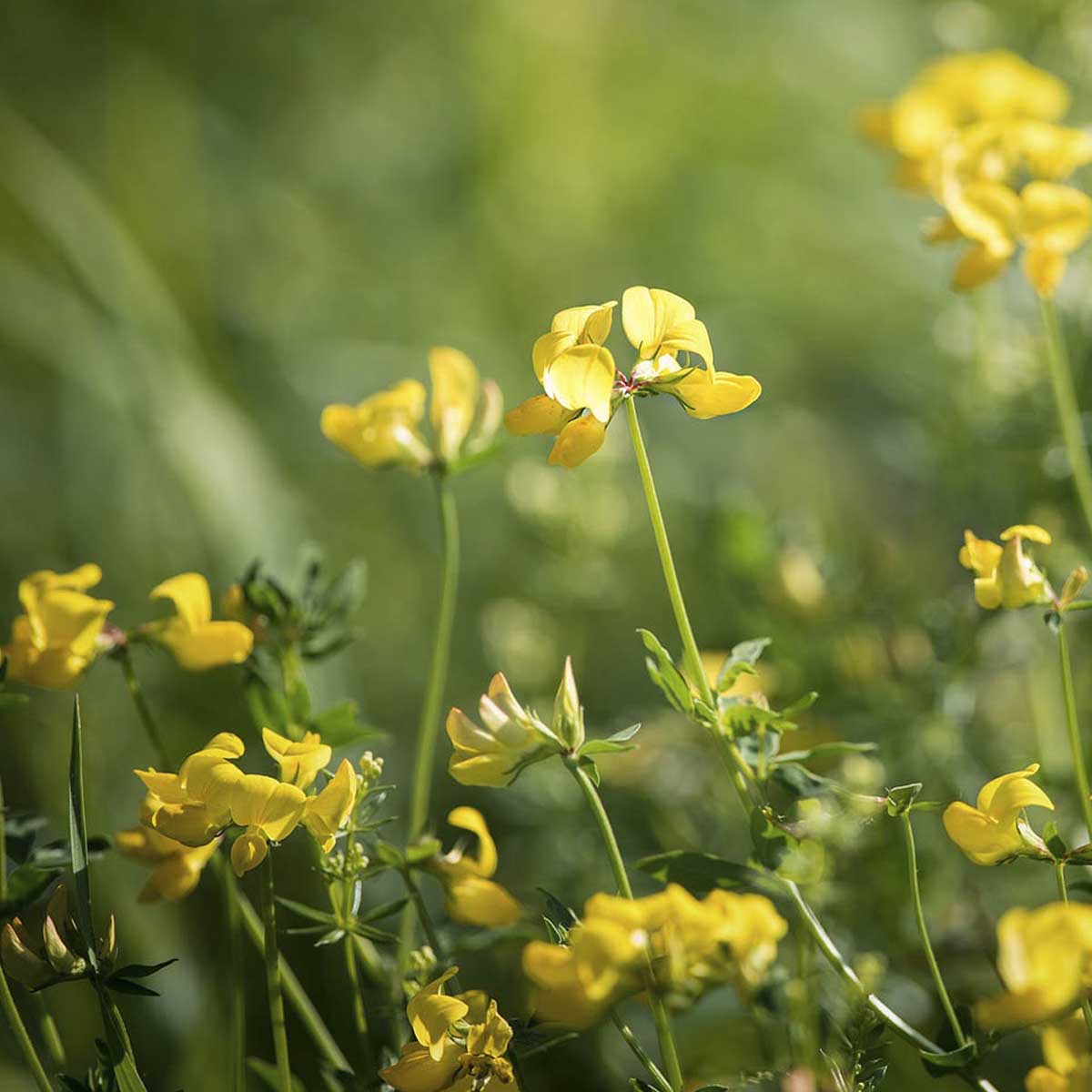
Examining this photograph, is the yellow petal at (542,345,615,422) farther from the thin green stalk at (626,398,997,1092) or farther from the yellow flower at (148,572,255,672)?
the yellow flower at (148,572,255,672)

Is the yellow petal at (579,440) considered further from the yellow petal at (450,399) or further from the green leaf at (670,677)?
the yellow petal at (450,399)

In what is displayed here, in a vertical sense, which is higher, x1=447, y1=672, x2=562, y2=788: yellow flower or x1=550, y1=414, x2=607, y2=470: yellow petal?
x1=550, y1=414, x2=607, y2=470: yellow petal

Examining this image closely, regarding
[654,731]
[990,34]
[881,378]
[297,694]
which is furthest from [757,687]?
[881,378]

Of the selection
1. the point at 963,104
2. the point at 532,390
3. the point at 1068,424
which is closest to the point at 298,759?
the point at 1068,424

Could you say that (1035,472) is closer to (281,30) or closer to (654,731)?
(654,731)

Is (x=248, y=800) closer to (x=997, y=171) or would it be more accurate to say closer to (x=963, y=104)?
(x=997, y=171)

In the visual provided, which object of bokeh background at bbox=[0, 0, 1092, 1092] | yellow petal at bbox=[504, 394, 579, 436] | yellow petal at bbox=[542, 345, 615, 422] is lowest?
bokeh background at bbox=[0, 0, 1092, 1092]

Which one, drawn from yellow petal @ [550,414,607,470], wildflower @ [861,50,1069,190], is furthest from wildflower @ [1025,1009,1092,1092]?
wildflower @ [861,50,1069,190]

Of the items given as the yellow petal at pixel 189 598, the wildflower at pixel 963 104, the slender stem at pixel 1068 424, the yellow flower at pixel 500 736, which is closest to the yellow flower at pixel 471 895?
the yellow flower at pixel 500 736

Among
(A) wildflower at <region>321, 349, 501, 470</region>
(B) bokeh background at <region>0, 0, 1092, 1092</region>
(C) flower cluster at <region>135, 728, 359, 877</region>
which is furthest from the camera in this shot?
(B) bokeh background at <region>0, 0, 1092, 1092</region>
